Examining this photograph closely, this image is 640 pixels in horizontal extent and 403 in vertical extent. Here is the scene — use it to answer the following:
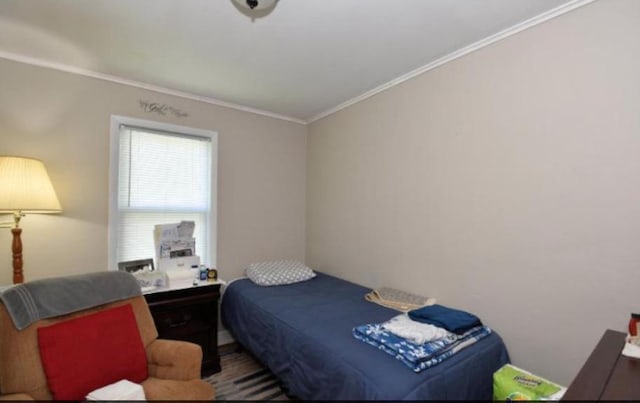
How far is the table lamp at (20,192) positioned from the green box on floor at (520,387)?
281cm

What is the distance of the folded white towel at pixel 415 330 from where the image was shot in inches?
61.1

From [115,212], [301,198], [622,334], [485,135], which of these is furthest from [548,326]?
[115,212]

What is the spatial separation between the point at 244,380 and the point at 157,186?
5.81ft

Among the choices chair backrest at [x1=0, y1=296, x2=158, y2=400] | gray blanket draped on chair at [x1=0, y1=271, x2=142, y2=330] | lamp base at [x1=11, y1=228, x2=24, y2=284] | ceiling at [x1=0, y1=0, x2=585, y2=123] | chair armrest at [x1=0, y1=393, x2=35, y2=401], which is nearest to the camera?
chair armrest at [x1=0, y1=393, x2=35, y2=401]

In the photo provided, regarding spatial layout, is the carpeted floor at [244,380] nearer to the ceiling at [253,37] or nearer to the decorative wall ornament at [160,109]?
the decorative wall ornament at [160,109]

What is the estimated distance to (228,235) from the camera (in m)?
3.03

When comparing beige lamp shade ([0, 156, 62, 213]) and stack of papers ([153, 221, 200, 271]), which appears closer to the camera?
beige lamp shade ([0, 156, 62, 213])

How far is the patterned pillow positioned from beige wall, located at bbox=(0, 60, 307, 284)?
9.8 inches

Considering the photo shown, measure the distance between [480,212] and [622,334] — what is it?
87 centimetres

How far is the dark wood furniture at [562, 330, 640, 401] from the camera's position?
0.97 m

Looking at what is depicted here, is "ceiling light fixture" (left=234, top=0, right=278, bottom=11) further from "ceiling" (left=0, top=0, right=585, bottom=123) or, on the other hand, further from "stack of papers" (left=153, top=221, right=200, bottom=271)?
"stack of papers" (left=153, top=221, right=200, bottom=271)

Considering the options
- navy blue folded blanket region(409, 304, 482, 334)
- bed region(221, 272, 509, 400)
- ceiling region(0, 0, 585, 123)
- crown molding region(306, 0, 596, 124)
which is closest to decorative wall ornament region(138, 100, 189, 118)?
ceiling region(0, 0, 585, 123)

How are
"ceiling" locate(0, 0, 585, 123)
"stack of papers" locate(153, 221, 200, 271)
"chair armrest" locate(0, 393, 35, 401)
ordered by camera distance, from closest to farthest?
"chair armrest" locate(0, 393, 35, 401) → "ceiling" locate(0, 0, 585, 123) → "stack of papers" locate(153, 221, 200, 271)

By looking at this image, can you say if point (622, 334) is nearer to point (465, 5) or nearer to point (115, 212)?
point (465, 5)
